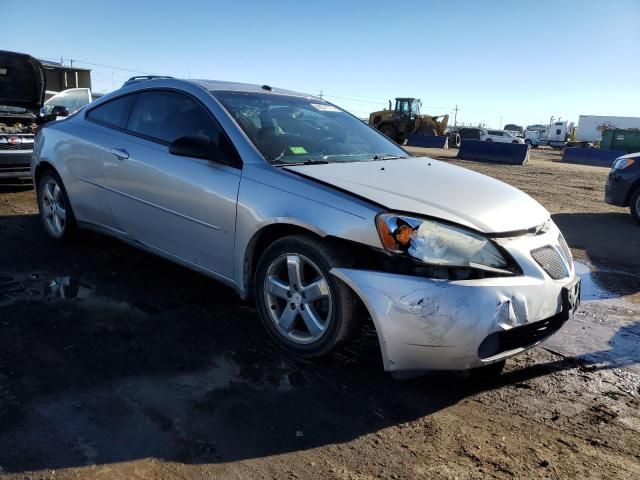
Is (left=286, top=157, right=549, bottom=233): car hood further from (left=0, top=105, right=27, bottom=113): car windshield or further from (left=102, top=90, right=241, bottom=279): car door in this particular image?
(left=0, top=105, right=27, bottom=113): car windshield

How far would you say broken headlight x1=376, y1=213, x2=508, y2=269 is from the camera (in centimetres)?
268

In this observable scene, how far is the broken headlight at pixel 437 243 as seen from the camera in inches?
105

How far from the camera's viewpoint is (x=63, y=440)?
2359 millimetres

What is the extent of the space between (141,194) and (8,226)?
2.88 meters

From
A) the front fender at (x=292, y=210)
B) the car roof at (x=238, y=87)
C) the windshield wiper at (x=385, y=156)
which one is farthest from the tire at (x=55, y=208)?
the windshield wiper at (x=385, y=156)

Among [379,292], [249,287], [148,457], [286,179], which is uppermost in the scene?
[286,179]

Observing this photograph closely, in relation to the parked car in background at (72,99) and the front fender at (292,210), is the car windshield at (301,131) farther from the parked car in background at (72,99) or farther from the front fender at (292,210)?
the parked car in background at (72,99)

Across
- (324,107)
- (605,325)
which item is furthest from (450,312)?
(324,107)

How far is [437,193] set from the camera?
310cm

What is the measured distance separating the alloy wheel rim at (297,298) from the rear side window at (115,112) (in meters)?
2.10

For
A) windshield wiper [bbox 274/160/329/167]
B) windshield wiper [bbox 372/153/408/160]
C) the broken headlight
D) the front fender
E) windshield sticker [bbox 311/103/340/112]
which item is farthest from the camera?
windshield sticker [bbox 311/103/340/112]

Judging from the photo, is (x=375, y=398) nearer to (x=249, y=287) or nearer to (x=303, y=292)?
(x=303, y=292)

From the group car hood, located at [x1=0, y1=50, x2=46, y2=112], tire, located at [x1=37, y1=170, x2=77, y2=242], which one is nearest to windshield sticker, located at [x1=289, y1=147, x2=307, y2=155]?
tire, located at [x1=37, y1=170, x2=77, y2=242]

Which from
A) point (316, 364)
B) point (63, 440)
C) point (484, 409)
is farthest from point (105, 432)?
point (484, 409)
